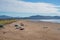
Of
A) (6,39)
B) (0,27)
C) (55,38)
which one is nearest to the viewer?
(6,39)

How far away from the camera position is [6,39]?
6301 mm

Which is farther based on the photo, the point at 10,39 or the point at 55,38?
the point at 55,38

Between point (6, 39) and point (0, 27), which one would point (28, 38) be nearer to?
point (6, 39)

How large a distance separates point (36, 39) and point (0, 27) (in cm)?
304

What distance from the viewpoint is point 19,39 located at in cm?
636

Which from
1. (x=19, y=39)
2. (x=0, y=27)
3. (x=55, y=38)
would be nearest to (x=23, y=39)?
(x=19, y=39)

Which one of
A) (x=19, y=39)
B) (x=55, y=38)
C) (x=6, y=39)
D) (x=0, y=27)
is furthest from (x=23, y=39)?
(x=0, y=27)

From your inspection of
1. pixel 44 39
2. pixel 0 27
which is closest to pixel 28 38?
pixel 44 39

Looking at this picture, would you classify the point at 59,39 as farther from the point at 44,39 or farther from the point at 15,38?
the point at 15,38

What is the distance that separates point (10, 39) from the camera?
6309 mm

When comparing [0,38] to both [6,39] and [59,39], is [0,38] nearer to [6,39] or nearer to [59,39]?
[6,39]

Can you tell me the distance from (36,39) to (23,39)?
1.76 ft

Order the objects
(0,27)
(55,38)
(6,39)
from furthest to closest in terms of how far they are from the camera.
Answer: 1. (0,27)
2. (55,38)
3. (6,39)

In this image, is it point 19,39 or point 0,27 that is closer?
point 19,39
